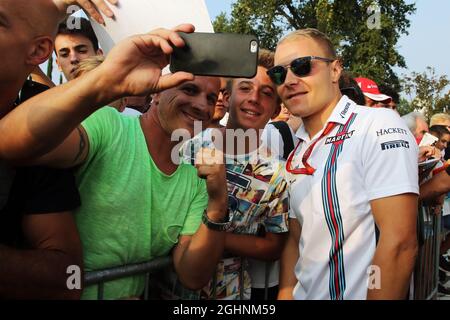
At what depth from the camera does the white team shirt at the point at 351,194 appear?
2023 millimetres

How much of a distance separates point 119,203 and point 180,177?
1.15ft

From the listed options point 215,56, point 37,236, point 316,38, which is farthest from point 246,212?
point 215,56

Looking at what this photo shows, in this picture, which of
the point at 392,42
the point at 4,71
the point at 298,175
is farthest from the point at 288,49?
the point at 392,42

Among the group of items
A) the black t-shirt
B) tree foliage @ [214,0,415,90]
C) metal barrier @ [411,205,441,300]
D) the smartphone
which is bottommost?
Result: metal barrier @ [411,205,441,300]

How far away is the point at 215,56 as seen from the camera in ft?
4.31

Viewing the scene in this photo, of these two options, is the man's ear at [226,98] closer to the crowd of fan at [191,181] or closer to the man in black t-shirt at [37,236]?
the crowd of fan at [191,181]

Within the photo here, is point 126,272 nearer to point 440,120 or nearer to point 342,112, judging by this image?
point 342,112

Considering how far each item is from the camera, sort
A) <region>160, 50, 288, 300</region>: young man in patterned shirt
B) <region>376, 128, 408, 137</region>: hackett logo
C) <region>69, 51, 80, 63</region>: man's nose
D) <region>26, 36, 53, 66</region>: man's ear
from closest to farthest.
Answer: <region>26, 36, 53, 66</region>: man's ear → <region>376, 128, 408, 137</region>: hackett logo → <region>160, 50, 288, 300</region>: young man in patterned shirt → <region>69, 51, 80, 63</region>: man's nose

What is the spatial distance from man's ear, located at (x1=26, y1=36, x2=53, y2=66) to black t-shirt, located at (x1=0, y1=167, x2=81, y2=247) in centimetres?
34

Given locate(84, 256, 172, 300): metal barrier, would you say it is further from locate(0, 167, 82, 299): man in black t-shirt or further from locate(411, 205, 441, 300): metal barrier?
locate(411, 205, 441, 300): metal barrier

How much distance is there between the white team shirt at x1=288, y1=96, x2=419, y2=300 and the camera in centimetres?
202

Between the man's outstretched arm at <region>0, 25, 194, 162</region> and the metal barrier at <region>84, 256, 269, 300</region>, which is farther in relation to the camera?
the metal barrier at <region>84, 256, 269, 300</region>

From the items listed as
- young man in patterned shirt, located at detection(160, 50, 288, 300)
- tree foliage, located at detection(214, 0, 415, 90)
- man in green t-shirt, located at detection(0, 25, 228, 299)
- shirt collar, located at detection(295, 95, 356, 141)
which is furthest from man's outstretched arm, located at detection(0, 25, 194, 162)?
tree foliage, located at detection(214, 0, 415, 90)

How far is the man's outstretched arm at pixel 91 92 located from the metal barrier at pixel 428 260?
7.69 feet
